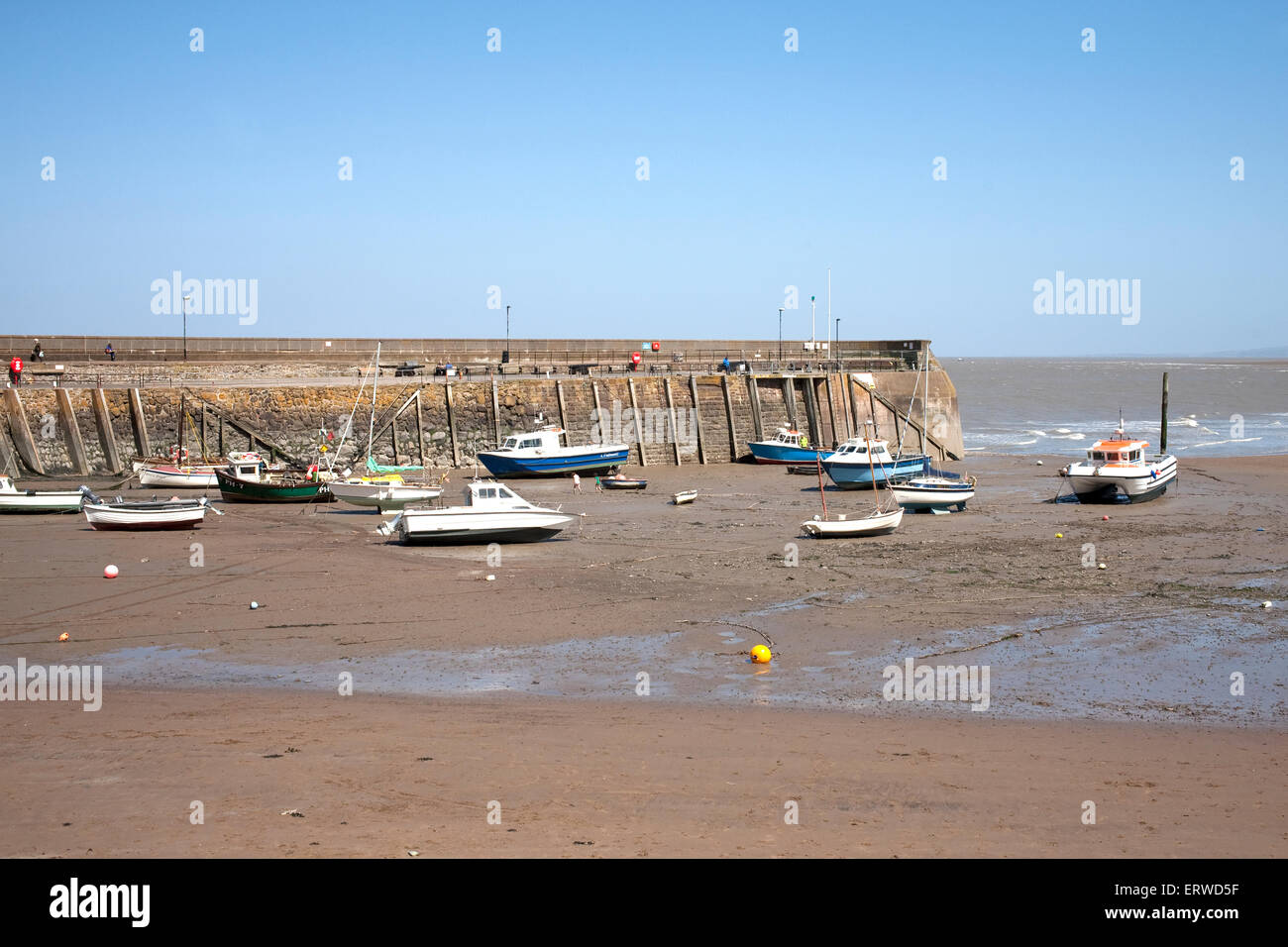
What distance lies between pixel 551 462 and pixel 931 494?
16.2m

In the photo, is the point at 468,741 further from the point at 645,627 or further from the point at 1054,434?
the point at 1054,434

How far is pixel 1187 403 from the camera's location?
93.9 meters

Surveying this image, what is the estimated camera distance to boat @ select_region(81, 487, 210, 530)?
90.8 feet

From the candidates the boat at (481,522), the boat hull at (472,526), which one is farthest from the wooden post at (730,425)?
the boat hull at (472,526)

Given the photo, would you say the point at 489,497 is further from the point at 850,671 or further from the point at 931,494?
the point at 931,494

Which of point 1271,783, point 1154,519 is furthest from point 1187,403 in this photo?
point 1271,783

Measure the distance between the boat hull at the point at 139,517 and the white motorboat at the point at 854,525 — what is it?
621 inches

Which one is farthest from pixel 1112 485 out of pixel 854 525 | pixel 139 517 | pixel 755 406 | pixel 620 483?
pixel 139 517

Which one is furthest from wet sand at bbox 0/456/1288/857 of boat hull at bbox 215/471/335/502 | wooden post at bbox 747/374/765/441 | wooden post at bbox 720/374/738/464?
wooden post at bbox 747/374/765/441

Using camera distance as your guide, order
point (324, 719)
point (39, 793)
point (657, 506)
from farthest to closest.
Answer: point (657, 506), point (324, 719), point (39, 793)

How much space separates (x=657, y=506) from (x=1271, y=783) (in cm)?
2427

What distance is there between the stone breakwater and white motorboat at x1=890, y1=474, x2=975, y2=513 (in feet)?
56.2

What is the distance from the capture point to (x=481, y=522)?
85.7 ft

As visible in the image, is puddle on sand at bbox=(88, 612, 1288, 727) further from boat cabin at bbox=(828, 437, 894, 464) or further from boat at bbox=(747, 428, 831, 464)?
boat at bbox=(747, 428, 831, 464)
